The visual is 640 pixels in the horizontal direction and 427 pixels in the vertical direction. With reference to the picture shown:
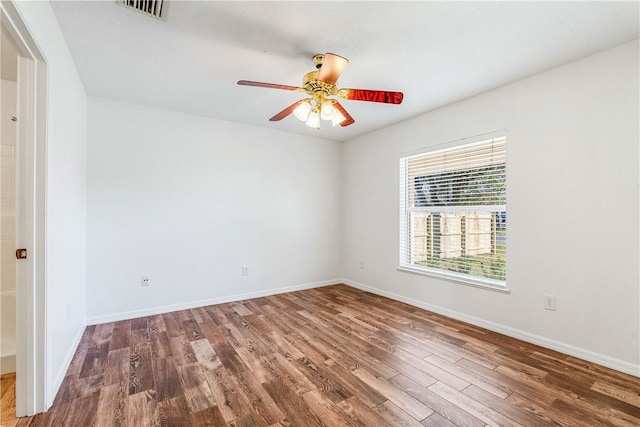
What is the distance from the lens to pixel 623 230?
214cm

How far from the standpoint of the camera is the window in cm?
294

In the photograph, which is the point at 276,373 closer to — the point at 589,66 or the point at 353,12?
the point at 353,12

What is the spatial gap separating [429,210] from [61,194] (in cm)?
360

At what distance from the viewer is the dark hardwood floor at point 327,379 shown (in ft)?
5.45

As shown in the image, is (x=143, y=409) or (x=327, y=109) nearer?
(x=143, y=409)

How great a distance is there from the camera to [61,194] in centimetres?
209

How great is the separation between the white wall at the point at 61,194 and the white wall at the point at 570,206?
3.49m

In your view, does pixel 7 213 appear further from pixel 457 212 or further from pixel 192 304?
pixel 457 212

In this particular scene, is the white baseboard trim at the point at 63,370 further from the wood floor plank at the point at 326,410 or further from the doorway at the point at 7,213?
the wood floor plank at the point at 326,410

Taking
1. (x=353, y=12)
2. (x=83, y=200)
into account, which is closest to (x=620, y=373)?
(x=353, y=12)

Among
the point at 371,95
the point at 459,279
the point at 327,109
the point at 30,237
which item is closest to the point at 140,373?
the point at 30,237

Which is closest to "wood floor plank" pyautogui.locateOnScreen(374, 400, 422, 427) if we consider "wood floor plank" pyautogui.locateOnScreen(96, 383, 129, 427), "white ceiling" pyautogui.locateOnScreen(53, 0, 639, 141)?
"wood floor plank" pyautogui.locateOnScreen(96, 383, 129, 427)

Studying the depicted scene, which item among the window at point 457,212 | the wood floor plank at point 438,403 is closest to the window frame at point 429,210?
the window at point 457,212

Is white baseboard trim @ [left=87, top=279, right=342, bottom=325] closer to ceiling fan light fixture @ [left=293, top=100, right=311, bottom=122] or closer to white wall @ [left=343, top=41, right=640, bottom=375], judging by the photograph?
white wall @ [left=343, top=41, right=640, bottom=375]
